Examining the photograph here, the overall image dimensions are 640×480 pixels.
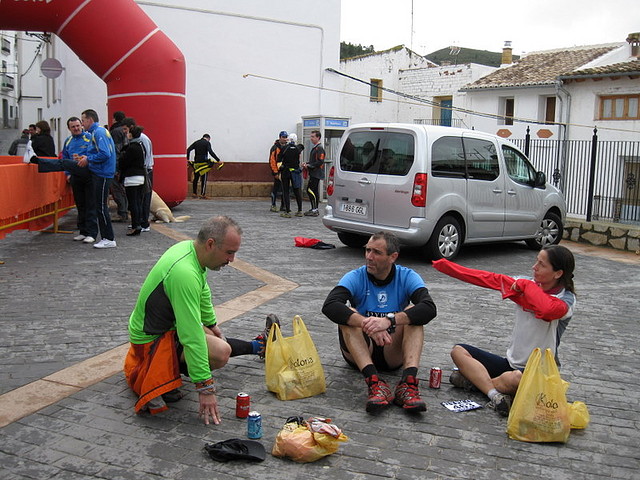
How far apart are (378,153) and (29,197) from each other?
17.0ft

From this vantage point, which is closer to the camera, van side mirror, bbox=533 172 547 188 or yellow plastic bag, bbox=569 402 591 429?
yellow plastic bag, bbox=569 402 591 429

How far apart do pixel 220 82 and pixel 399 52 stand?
24.5 meters

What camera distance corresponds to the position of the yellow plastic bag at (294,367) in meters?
4.50

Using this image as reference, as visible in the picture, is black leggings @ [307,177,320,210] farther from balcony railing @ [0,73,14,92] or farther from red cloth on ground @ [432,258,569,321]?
balcony railing @ [0,73,14,92]

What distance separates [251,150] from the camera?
850 inches

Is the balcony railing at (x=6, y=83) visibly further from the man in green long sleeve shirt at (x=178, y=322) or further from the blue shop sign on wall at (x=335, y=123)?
the man in green long sleeve shirt at (x=178, y=322)

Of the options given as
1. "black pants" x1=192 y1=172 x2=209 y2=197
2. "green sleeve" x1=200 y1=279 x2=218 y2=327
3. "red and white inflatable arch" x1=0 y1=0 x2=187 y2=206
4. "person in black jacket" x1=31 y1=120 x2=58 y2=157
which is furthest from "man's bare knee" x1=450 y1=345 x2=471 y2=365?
"black pants" x1=192 y1=172 x2=209 y2=197

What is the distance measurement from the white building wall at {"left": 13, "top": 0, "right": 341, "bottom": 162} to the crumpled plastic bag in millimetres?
17435

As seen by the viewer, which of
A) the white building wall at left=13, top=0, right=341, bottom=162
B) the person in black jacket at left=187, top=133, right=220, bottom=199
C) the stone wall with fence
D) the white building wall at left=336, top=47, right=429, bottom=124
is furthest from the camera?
the white building wall at left=336, top=47, right=429, bottom=124

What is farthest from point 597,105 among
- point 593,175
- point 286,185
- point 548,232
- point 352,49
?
point 352,49

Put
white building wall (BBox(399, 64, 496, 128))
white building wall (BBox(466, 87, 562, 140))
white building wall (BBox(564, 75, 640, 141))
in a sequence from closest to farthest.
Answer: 1. white building wall (BBox(564, 75, 640, 141))
2. white building wall (BBox(466, 87, 562, 140))
3. white building wall (BBox(399, 64, 496, 128))

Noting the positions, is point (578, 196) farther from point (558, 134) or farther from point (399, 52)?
point (399, 52)

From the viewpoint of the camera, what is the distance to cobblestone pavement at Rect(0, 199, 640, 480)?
3.60 m

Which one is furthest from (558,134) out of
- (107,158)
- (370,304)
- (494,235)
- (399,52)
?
(370,304)
